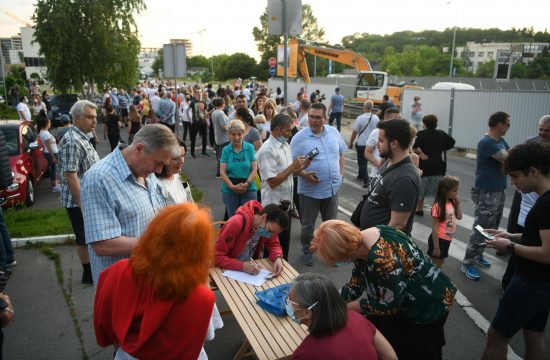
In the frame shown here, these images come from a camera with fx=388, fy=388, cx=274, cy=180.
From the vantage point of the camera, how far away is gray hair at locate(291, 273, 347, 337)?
2047 mm

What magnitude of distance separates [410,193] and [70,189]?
11.6 feet

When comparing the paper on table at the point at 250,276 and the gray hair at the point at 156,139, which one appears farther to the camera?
the paper on table at the point at 250,276

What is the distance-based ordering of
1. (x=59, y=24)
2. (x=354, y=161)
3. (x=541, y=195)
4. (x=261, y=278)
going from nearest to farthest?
(x=541, y=195) → (x=261, y=278) → (x=354, y=161) → (x=59, y=24)

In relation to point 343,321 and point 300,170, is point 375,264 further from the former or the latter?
point 300,170

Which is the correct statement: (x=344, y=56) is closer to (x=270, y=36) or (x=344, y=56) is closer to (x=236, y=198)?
(x=236, y=198)

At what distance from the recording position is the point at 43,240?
20.1ft

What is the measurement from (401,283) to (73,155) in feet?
12.0

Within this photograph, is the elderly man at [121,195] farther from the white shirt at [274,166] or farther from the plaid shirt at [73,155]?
the white shirt at [274,166]

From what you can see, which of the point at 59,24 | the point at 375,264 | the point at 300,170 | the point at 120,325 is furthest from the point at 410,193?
the point at 59,24

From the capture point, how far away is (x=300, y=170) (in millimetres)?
4805

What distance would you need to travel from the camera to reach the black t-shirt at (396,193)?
320 cm

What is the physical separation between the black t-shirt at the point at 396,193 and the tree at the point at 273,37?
225 ft

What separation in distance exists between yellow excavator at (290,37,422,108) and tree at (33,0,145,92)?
1091cm

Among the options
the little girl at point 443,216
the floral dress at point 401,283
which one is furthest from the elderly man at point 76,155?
the little girl at point 443,216
